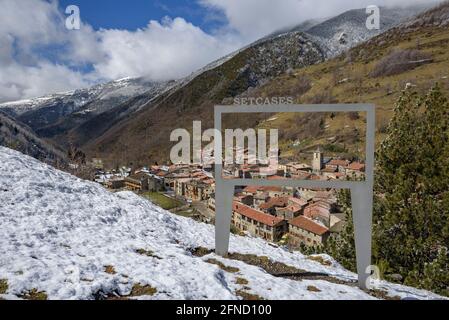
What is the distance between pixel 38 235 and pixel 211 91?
Result: 189m

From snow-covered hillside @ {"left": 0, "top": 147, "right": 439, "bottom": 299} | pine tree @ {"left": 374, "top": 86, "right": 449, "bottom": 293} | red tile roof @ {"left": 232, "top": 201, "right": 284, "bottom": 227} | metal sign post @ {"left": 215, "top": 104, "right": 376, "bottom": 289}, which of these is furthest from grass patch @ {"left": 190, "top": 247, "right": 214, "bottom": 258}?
red tile roof @ {"left": 232, "top": 201, "right": 284, "bottom": 227}

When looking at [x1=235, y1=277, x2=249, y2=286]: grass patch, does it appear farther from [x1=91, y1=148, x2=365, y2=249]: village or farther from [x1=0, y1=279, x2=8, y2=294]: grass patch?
[x1=0, y1=279, x2=8, y2=294]: grass patch

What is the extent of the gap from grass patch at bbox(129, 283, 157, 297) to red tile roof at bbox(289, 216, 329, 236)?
14.5m

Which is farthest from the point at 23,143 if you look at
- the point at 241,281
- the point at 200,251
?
the point at 241,281

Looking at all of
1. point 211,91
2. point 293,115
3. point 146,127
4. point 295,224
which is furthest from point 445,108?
point 211,91

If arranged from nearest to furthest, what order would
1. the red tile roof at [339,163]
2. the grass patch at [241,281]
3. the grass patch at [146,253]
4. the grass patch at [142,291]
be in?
the grass patch at [142,291] → the grass patch at [241,281] → the red tile roof at [339,163] → the grass patch at [146,253]

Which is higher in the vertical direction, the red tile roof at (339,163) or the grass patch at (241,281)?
the red tile roof at (339,163)

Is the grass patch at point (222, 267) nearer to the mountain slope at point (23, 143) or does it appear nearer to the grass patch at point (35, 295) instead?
the grass patch at point (35, 295)

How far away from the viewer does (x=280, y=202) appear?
70.5 ft

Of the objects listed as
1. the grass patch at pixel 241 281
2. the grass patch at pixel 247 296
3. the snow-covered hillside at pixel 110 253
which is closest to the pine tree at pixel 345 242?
the snow-covered hillside at pixel 110 253

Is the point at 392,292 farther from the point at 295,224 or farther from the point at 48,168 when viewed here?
the point at 295,224

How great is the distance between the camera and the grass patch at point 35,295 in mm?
6265

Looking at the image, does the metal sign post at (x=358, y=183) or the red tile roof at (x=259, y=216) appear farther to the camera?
the red tile roof at (x=259, y=216)

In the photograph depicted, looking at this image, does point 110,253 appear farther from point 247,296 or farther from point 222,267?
point 247,296
